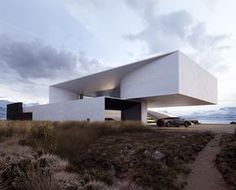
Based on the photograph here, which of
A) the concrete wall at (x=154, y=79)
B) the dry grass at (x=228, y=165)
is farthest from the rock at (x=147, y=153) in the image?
the concrete wall at (x=154, y=79)

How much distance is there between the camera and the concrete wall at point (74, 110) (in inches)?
1285

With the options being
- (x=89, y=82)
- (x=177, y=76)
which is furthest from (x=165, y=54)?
(x=89, y=82)

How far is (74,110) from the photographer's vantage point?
119 feet

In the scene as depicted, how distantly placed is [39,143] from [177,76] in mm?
24221

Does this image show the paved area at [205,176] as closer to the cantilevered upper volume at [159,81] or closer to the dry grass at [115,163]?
the dry grass at [115,163]

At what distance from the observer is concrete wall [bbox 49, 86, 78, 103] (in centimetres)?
5159

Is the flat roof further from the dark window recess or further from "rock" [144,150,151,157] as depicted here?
"rock" [144,150,151,157]

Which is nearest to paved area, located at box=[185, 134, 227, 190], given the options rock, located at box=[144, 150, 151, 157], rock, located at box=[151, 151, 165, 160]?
rock, located at box=[151, 151, 165, 160]

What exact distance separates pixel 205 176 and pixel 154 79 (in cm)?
2787

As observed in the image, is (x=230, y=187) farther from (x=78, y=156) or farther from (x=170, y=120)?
(x=170, y=120)

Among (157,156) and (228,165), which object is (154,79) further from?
(228,165)

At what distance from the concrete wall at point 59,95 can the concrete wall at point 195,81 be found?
82.0 ft

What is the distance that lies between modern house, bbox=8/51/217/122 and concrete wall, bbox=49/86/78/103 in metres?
1.58

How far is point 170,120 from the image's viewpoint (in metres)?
29.9
